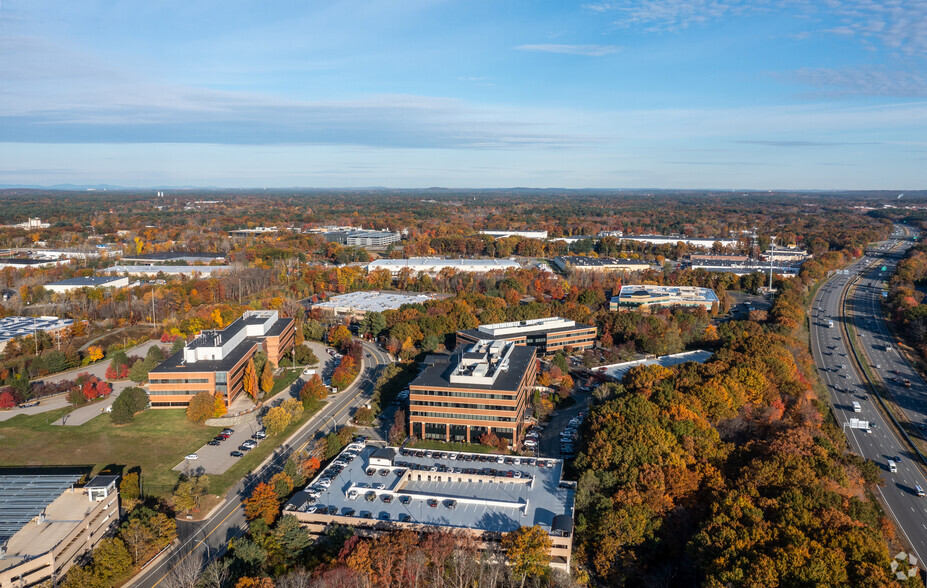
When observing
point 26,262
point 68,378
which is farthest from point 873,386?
point 26,262

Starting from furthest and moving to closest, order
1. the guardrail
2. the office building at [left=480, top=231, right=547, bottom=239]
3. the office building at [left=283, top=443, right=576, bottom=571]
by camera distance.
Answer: the office building at [left=480, top=231, right=547, bottom=239] → the guardrail → the office building at [left=283, top=443, right=576, bottom=571]

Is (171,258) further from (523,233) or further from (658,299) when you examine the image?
(523,233)

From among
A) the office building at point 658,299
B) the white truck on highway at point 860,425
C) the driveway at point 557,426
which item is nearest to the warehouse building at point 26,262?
the driveway at point 557,426

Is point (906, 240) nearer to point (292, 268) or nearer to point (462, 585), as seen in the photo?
point (292, 268)

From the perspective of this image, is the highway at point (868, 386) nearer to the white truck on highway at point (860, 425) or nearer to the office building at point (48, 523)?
the white truck on highway at point (860, 425)

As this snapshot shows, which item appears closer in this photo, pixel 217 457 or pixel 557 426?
pixel 217 457

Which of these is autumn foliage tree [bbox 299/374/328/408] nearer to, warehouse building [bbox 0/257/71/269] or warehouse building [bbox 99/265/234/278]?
warehouse building [bbox 99/265/234/278]

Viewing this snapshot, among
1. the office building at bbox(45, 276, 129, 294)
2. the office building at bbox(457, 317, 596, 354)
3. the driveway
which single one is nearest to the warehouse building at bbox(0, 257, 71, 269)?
the office building at bbox(45, 276, 129, 294)
